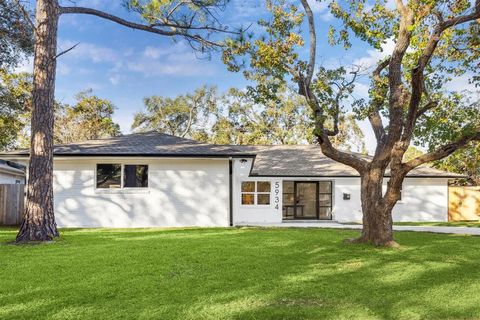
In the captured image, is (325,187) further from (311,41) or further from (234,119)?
(234,119)

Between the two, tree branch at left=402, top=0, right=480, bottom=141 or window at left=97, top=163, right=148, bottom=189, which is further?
window at left=97, top=163, right=148, bottom=189

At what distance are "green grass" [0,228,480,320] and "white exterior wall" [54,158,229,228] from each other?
20.1 feet

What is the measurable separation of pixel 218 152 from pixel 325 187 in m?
9.34

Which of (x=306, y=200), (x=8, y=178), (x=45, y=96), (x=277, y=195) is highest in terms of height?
(x=45, y=96)

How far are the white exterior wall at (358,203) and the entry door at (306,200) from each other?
1579 millimetres

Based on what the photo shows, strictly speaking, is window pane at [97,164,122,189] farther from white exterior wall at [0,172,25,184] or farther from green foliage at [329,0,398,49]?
white exterior wall at [0,172,25,184]

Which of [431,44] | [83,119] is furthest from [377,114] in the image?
[83,119]

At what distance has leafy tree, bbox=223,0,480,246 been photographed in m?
10.2

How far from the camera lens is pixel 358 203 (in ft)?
72.4

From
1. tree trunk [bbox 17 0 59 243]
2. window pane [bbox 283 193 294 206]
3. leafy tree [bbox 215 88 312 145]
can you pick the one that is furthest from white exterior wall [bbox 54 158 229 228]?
leafy tree [bbox 215 88 312 145]

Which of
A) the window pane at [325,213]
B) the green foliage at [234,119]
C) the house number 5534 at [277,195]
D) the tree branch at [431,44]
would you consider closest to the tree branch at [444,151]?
the tree branch at [431,44]

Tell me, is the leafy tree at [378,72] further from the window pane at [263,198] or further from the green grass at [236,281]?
the window pane at [263,198]

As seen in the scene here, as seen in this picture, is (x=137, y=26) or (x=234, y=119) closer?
(x=137, y=26)

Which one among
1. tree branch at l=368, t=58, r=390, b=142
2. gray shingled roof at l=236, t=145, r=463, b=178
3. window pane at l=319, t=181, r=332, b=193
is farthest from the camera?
window pane at l=319, t=181, r=332, b=193
